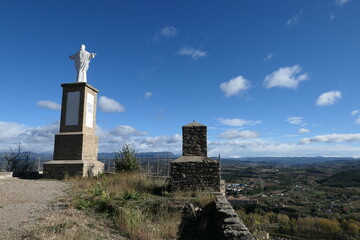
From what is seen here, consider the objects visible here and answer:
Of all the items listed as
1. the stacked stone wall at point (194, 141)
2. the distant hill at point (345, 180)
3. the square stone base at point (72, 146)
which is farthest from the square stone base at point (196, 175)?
the distant hill at point (345, 180)

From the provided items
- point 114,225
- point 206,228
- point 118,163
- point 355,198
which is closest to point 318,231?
point 355,198

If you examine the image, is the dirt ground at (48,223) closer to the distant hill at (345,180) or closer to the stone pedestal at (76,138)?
the stone pedestal at (76,138)

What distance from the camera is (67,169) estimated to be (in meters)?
14.4

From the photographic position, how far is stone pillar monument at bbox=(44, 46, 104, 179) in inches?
570

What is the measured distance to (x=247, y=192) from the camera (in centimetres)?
4653

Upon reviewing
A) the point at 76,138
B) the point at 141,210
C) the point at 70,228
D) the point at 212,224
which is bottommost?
the point at 212,224

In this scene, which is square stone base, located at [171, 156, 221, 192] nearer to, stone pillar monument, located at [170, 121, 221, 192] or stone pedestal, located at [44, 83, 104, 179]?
stone pillar monument, located at [170, 121, 221, 192]

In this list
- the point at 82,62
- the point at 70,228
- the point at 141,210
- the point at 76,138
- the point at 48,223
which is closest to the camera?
the point at 70,228

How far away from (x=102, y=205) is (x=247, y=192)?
43419 millimetres

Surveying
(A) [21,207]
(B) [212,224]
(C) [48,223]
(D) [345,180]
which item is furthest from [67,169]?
(D) [345,180]

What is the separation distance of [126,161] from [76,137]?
330cm

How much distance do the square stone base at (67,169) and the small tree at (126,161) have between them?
168 cm

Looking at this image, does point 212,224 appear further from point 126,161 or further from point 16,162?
point 16,162

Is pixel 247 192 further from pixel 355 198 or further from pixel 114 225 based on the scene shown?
pixel 114 225
